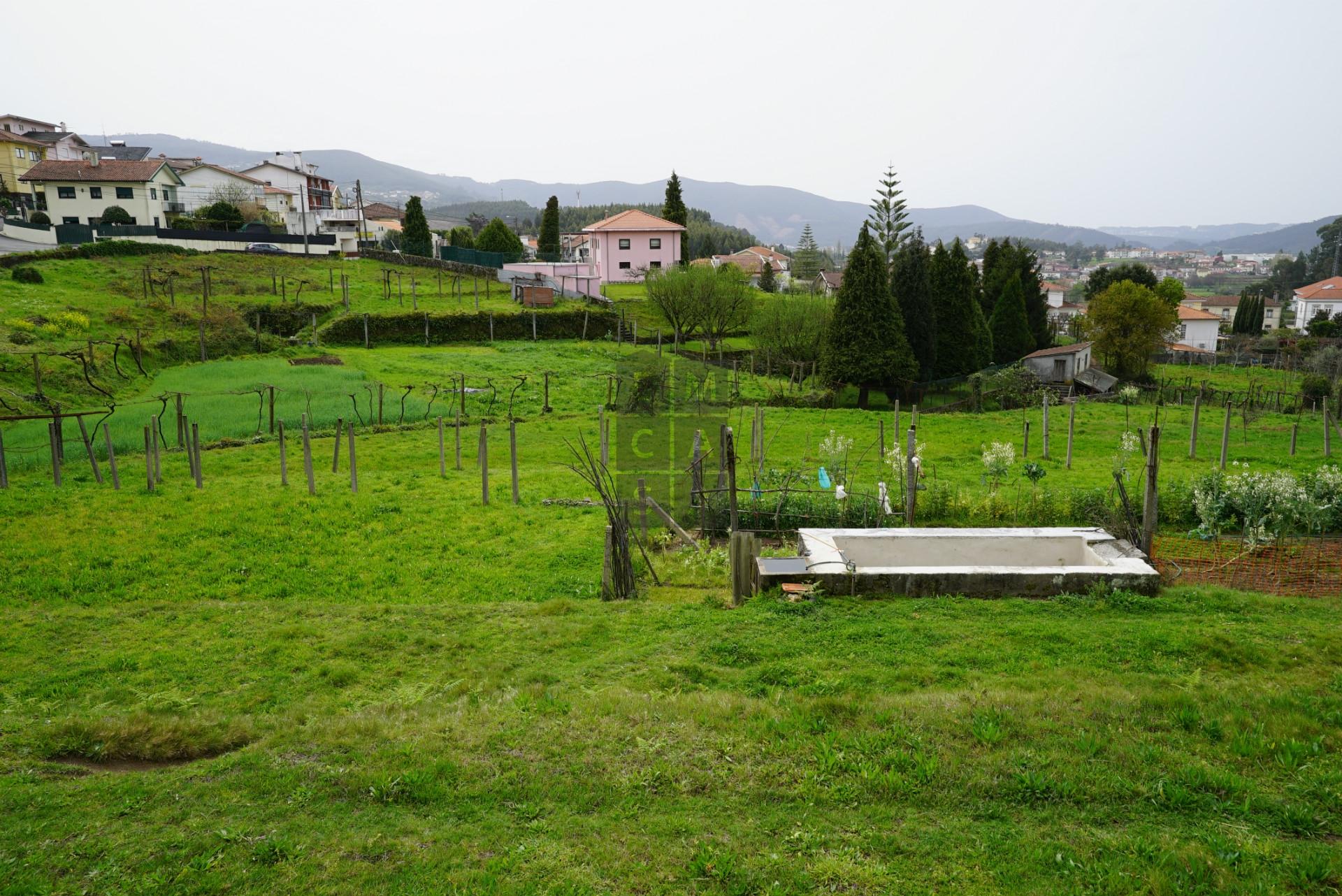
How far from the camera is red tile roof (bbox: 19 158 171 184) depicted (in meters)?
52.8

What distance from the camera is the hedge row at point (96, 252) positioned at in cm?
3838

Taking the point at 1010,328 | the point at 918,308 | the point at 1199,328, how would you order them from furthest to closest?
the point at 1199,328
the point at 1010,328
the point at 918,308

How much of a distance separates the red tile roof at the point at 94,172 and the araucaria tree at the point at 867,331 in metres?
48.5

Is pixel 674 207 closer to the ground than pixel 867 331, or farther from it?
farther from it

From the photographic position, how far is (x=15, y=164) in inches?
2441

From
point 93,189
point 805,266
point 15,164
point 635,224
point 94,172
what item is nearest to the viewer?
point 93,189

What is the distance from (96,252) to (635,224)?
30.7 meters

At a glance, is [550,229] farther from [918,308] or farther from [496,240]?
[918,308]

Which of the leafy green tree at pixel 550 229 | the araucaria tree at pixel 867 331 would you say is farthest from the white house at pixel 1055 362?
the leafy green tree at pixel 550 229

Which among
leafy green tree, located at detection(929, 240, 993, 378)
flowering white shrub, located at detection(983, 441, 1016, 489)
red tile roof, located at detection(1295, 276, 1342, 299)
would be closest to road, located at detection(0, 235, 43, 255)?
leafy green tree, located at detection(929, 240, 993, 378)

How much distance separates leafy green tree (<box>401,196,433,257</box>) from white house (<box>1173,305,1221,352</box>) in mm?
61498

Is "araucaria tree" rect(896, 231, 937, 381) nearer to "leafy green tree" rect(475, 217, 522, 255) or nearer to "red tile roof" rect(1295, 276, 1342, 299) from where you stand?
"leafy green tree" rect(475, 217, 522, 255)

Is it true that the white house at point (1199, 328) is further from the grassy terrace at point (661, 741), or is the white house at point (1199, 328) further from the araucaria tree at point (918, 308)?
the grassy terrace at point (661, 741)

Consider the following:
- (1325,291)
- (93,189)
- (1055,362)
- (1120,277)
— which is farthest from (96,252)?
(1325,291)
